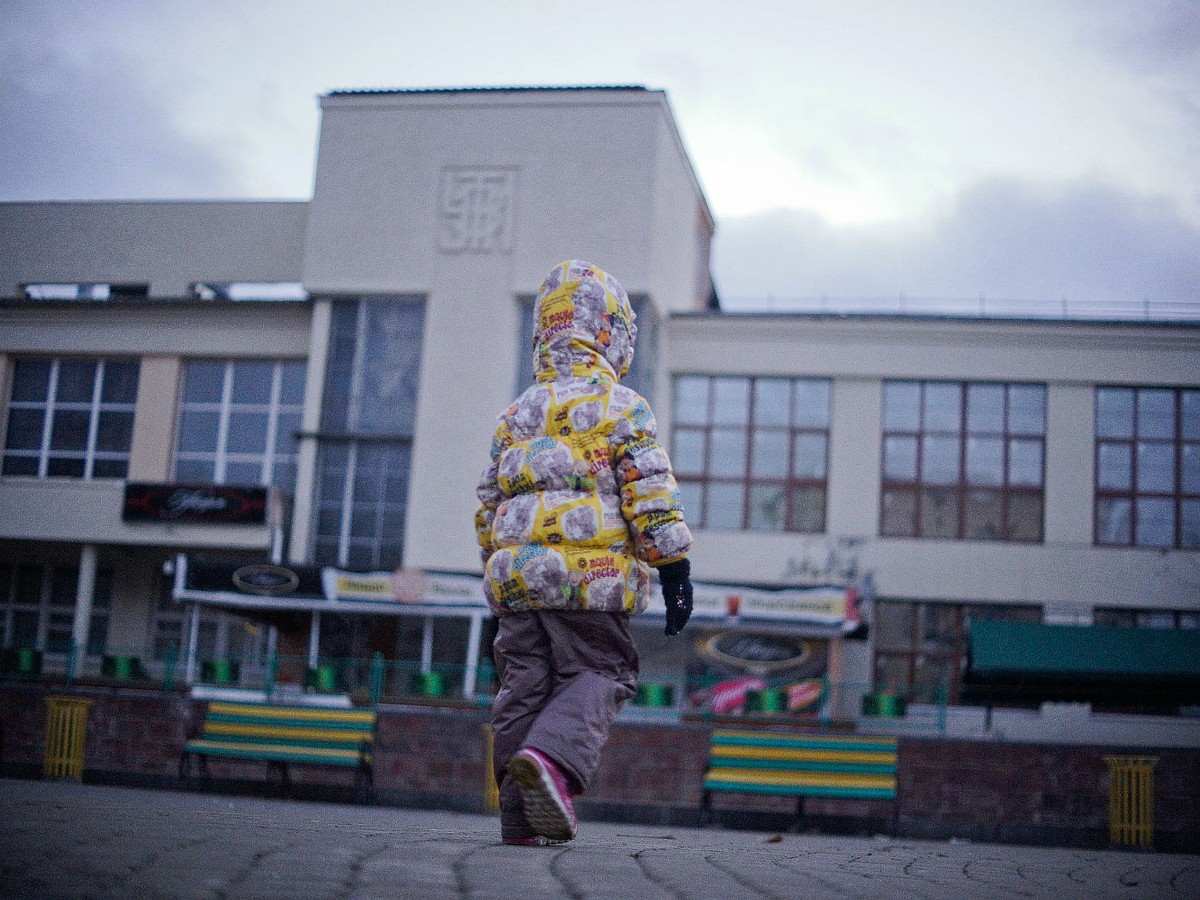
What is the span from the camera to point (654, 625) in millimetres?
28234

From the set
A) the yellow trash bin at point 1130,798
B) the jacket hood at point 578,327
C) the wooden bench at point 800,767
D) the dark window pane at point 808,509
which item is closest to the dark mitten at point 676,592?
the jacket hood at point 578,327

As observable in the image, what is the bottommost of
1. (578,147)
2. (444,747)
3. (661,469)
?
(444,747)

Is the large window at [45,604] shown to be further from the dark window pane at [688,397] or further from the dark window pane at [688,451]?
the dark window pane at [688,397]

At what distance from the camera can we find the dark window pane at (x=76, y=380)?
30.6m

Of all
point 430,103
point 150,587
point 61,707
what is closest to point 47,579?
point 150,587

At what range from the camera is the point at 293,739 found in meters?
16.5

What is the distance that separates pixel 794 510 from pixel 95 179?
2184cm

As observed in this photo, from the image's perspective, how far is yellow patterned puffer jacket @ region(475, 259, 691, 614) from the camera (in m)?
5.55

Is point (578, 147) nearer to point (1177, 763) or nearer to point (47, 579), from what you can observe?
point (47, 579)

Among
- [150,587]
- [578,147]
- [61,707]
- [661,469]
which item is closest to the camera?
[661,469]

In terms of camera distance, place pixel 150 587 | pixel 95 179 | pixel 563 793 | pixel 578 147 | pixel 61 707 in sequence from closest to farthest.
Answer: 1. pixel 563 793
2. pixel 95 179
3. pixel 61 707
4. pixel 578 147
5. pixel 150 587

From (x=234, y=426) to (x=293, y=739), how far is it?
16717mm

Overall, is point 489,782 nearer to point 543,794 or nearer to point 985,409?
point 543,794

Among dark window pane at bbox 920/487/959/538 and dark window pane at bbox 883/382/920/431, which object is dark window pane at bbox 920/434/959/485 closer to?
dark window pane at bbox 920/487/959/538
